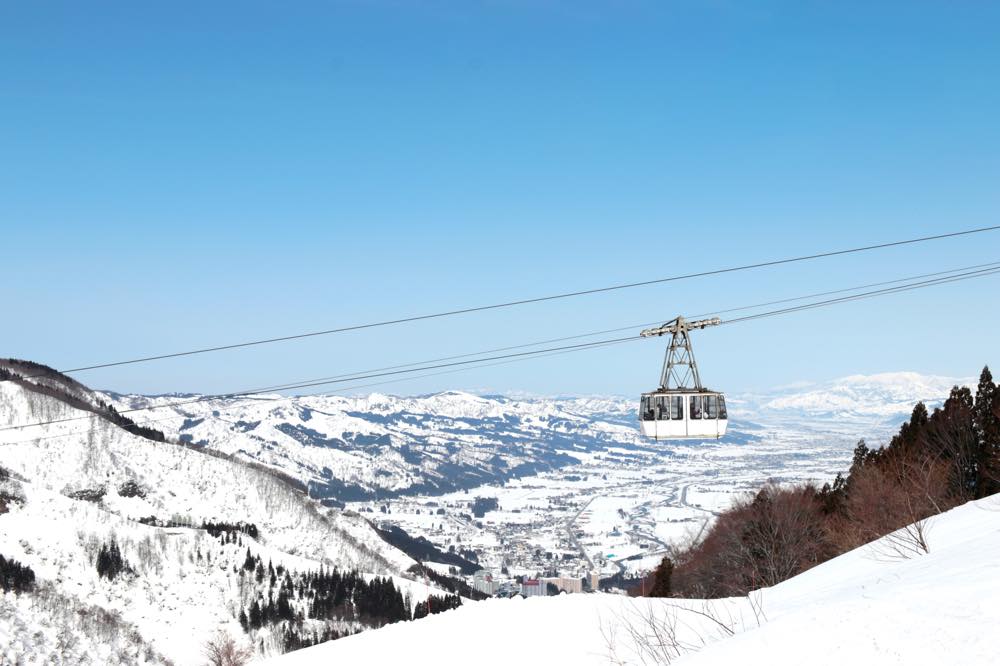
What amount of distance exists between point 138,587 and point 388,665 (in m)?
162

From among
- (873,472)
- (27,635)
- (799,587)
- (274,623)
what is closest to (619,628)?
(799,587)

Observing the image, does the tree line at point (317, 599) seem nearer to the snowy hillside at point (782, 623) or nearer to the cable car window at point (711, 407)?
the cable car window at point (711, 407)

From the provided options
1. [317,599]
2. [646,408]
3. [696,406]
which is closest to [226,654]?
Result: [646,408]

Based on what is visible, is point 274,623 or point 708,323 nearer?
point 708,323

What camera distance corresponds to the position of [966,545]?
17.0 metres

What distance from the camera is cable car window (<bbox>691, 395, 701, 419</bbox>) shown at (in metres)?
23.8

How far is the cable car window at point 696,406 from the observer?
23789mm

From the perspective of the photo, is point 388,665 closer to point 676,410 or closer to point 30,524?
point 676,410

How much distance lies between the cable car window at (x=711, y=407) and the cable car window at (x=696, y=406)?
24 cm

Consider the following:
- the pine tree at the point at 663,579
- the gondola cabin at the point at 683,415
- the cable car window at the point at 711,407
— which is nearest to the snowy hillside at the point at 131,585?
the pine tree at the point at 663,579

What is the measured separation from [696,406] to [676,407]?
0.54 meters

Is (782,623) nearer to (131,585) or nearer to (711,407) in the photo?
(711,407)

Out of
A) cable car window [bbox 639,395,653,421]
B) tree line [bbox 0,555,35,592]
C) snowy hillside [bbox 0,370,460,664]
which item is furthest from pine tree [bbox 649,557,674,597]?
tree line [bbox 0,555,35,592]

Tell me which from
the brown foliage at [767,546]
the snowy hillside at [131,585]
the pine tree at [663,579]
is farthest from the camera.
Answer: the snowy hillside at [131,585]
